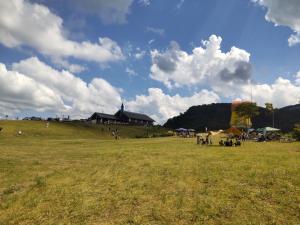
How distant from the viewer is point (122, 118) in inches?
6225

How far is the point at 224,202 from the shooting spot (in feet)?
50.4

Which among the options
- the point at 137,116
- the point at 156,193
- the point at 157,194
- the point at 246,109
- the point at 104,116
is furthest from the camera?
the point at 137,116

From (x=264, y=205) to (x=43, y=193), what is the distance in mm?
11463

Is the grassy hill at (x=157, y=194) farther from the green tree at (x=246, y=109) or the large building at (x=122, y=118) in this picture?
the large building at (x=122, y=118)

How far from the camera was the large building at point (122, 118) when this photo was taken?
146000mm

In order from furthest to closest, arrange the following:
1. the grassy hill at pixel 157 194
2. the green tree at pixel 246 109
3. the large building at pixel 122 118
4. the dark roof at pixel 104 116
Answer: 1. the large building at pixel 122 118
2. the dark roof at pixel 104 116
3. the green tree at pixel 246 109
4. the grassy hill at pixel 157 194

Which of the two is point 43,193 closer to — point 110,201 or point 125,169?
point 110,201

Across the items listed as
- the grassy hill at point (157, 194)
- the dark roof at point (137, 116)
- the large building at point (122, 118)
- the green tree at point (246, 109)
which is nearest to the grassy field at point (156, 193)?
the grassy hill at point (157, 194)

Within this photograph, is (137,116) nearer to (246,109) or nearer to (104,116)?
(104,116)

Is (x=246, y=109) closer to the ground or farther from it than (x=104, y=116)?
farther from it

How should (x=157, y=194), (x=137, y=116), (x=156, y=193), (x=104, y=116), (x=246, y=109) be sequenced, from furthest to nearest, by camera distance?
(x=137, y=116) < (x=104, y=116) < (x=246, y=109) < (x=156, y=193) < (x=157, y=194)

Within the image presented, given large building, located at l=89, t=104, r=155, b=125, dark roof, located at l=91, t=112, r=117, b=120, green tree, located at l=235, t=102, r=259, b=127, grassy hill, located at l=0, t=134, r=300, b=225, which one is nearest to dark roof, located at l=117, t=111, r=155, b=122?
large building, located at l=89, t=104, r=155, b=125

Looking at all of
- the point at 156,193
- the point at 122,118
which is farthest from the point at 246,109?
the point at 156,193

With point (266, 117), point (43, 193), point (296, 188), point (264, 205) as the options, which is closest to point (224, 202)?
point (264, 205)
